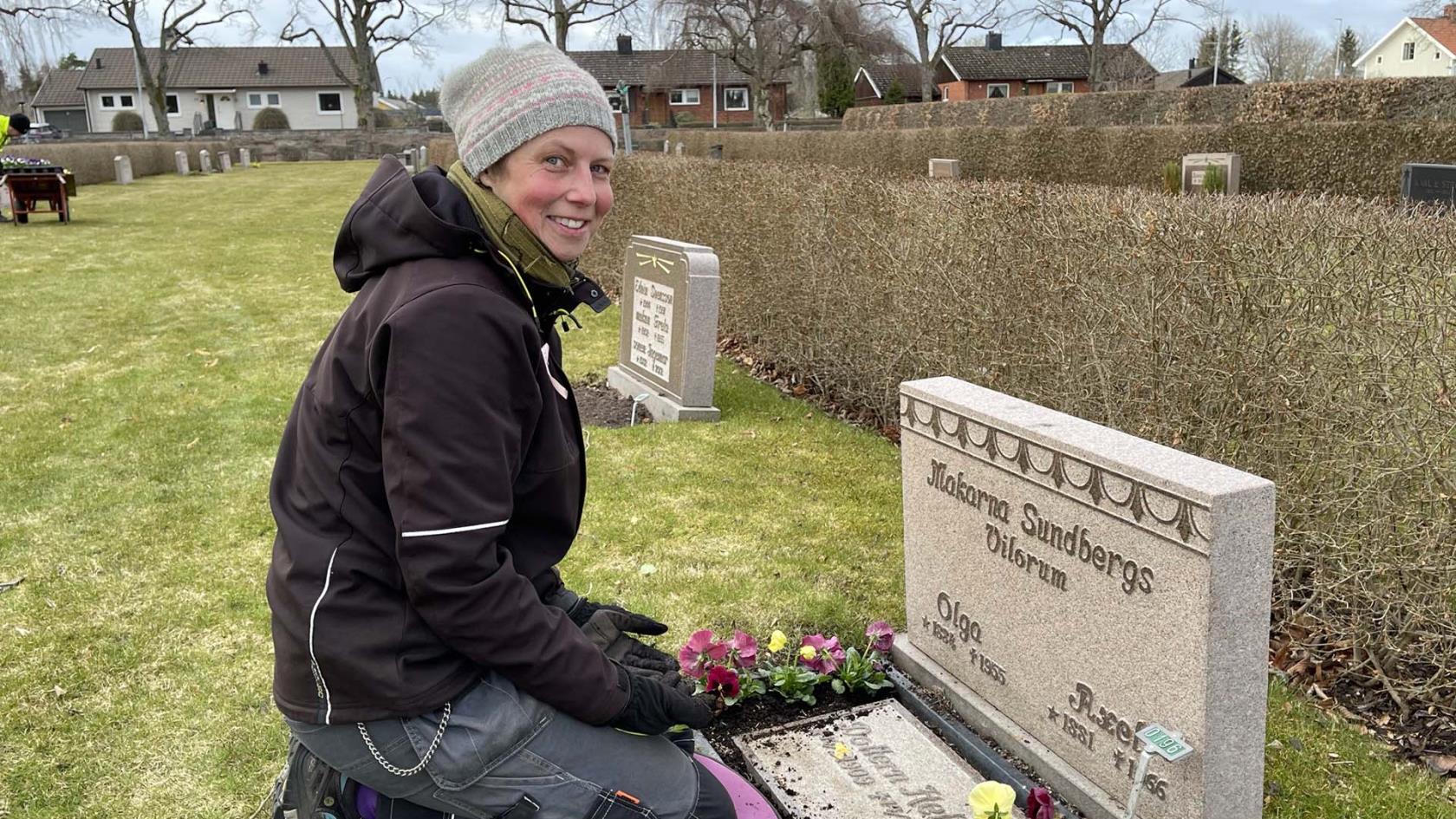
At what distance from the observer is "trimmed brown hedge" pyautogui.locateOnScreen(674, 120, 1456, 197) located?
12.5 metres

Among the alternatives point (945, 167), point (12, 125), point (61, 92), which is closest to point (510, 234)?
point (945, 167)

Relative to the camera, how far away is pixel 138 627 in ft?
13.5

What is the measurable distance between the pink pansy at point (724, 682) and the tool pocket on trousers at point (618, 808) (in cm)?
122

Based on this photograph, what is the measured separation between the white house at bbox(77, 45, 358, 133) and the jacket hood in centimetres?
7474

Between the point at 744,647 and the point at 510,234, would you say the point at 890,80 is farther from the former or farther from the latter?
the point at 510,234

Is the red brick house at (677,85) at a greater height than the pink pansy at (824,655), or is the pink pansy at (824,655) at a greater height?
the red brick house at (677,85)

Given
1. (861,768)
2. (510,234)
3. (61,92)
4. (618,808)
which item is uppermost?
(61,92)

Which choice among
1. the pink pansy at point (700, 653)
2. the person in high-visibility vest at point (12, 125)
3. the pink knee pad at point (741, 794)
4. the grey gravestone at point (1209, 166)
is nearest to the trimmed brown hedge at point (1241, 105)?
the grey gravestone at point (1209, 166)

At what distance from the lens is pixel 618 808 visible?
1.97 m

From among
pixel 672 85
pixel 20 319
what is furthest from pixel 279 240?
pixel 672 85

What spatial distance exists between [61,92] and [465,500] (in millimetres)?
88844

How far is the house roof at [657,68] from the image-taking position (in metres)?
66.8

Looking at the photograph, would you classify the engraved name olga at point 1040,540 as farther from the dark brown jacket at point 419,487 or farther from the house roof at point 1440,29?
the house roof at point 1440,29

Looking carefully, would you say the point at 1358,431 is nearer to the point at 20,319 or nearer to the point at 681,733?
the point at 681,733
